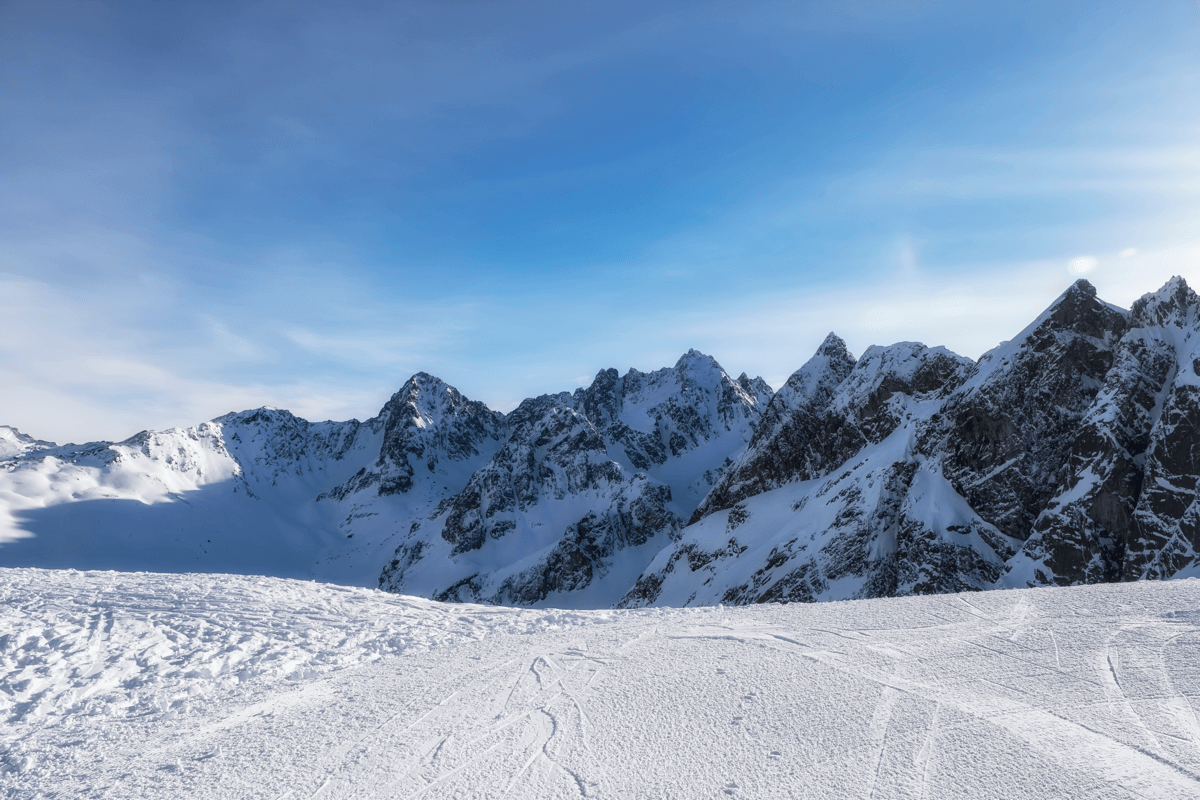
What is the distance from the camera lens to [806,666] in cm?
904

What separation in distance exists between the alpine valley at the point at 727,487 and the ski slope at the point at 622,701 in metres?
42.1

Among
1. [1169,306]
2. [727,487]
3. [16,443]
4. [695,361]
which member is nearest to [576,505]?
[727,487]

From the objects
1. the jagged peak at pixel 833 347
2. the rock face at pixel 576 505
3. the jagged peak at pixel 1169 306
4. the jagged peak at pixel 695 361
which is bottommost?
the rock face at pixel 576 505

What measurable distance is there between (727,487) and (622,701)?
8349 cm

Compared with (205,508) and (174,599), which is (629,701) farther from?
(205,508)

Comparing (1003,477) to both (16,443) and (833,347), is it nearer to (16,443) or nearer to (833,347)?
(833,347)

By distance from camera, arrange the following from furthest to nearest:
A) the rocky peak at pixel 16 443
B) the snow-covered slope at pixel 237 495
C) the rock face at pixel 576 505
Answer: the rocky peak at pixel 16 443
the snow-covered slope at pixel 237 495
the rock face at pixel 576 505

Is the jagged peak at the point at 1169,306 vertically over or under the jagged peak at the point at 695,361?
under

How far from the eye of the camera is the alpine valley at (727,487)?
44.8 m

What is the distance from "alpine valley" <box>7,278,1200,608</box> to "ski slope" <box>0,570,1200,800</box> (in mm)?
42147

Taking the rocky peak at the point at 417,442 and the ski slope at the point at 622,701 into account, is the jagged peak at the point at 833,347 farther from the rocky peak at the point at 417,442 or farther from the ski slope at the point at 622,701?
the rocky peak at the point at 417,442

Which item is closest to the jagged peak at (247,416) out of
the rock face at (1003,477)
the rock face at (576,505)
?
the rock face at (576,505)

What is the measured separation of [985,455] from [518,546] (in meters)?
93.4

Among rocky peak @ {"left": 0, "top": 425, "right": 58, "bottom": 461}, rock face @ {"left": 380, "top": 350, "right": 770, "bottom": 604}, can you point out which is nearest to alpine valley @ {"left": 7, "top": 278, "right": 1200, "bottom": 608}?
rock face @ {"left": 380, "top": 350, "right": 770, "bottom": 604}
